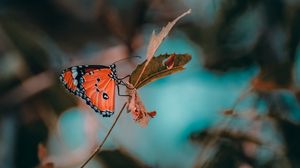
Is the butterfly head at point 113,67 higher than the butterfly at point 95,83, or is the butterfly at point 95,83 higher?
the butterfly head at point 113,67

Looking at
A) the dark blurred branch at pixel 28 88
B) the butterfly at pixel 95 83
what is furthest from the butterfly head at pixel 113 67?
the dark blurred branch at pixel 28 88

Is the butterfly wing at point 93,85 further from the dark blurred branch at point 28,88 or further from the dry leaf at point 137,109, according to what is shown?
the dark blurred branch at point 28,88

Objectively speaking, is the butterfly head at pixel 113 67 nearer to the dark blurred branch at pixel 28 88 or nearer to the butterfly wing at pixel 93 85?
the butterfly wing at pixel 93 85

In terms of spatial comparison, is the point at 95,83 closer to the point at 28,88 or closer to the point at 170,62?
the point at 170,62

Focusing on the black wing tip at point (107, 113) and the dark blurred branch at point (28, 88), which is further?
the dark blurred branch at point (28, 88)

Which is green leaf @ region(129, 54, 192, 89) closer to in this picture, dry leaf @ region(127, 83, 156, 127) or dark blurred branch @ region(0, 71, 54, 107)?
dry leaf @ region(127, 83, 156, 127)

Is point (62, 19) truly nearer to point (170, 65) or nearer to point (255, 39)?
point (255, 39)

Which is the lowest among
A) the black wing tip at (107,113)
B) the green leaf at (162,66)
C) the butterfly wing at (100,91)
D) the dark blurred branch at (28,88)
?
the dark blurred branch at (28,88)

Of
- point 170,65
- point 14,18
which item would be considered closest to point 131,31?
point 14,18
